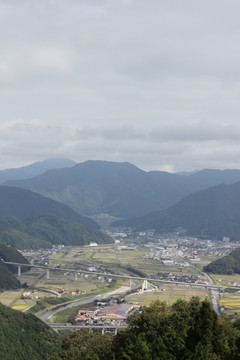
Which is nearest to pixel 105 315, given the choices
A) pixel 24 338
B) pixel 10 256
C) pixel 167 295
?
pixel 167 295

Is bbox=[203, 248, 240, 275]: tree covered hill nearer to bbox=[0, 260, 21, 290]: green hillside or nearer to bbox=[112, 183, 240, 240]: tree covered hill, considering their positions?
bbox=[0, 260, 21, 290]: green hillside

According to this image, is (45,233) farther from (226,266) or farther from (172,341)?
(172,341)

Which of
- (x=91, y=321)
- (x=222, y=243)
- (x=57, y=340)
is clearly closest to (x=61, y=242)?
(x=222, y=243)

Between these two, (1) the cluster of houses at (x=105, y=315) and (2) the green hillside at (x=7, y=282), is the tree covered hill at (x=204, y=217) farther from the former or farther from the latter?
(1) the cluster of houses at (x=105, y=315)

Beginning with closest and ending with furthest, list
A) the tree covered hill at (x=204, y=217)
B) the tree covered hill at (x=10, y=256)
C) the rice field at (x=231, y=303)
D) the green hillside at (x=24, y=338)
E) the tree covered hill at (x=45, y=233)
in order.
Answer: the green hillside at (x=24, y=338) < the rice field at (x=231, y=303) < the tree covered hill at (x=10, y=256) < the tree covered hill at (x=45, y=233) < the tree covered hill at (x=204, y=217)

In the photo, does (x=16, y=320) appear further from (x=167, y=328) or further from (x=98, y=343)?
(x=167, y=328)

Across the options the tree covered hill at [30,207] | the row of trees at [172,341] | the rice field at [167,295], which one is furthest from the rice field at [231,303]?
the tree covered hill at [30,207]

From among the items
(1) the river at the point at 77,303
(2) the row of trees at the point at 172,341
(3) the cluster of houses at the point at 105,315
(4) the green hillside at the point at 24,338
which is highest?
(2) the row of trees at the point at 172,341
